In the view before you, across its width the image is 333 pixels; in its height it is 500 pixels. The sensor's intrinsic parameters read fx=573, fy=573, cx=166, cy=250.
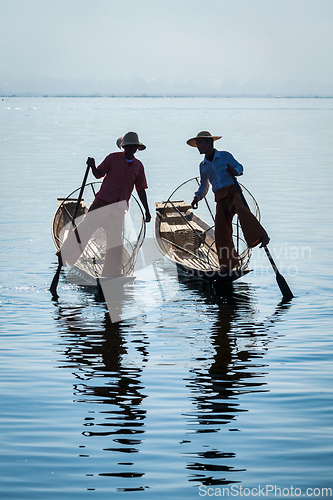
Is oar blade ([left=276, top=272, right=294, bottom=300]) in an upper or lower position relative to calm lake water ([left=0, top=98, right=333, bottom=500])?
upper

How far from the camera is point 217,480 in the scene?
12.8ft

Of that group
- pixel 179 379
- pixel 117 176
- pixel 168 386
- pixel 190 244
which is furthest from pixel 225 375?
pixel 190 244

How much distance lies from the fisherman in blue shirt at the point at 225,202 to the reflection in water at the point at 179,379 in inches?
28.6

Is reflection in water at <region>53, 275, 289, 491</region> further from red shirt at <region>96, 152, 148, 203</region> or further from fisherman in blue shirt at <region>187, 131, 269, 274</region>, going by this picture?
red shirt at <region>96, 152, 148, 203</region>

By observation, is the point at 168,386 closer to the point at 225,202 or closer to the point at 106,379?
the point at 106,379

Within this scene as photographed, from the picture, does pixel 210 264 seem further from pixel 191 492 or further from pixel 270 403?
pixel 191 492

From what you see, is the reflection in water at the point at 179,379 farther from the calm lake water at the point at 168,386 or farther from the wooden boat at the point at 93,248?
the wooden boat at the point at 93,248

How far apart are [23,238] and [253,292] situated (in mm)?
5696

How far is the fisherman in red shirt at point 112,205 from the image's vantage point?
26.4 ft

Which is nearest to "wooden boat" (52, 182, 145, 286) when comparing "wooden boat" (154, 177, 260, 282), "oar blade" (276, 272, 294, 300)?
"wooden boat" (154, 177, 260, 282)

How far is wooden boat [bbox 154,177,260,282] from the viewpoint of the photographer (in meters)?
8.44

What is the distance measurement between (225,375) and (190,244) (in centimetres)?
468

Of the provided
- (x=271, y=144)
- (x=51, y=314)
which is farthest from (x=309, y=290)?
(x=271, y=144)

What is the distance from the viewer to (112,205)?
8133mm
